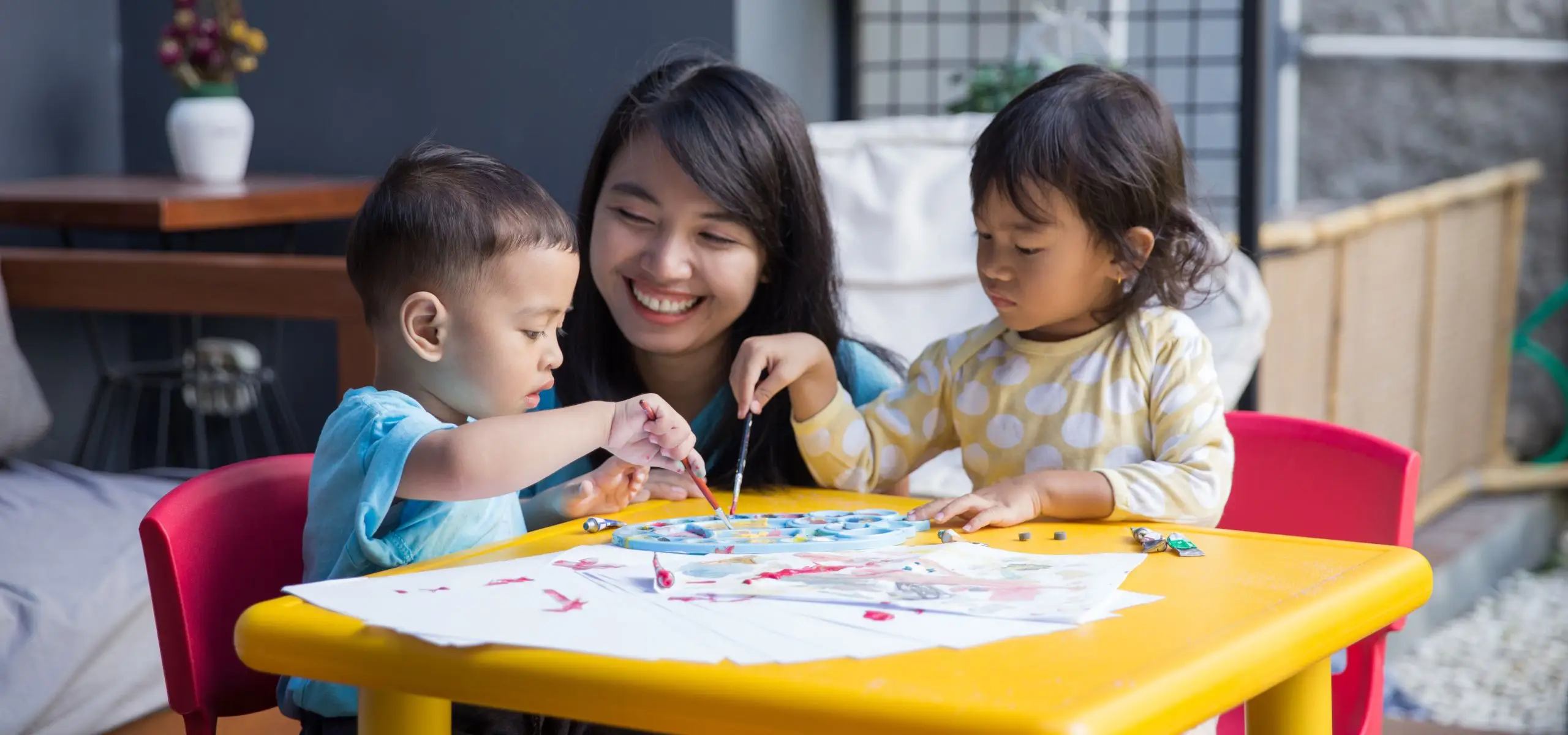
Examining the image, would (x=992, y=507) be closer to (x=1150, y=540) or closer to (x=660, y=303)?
(x=1150, y=540)

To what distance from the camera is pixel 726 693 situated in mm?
704

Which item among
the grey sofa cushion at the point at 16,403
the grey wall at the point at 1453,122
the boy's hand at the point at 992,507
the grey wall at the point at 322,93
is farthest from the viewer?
the grey wall at the point at 1453,122

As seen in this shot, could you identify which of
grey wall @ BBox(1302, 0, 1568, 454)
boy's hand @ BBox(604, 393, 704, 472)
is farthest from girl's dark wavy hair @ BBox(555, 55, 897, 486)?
grey wall @ BBox(1302, 0, 1568, 454)

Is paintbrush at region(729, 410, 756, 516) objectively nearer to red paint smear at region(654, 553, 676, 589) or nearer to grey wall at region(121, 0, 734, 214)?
red paint smear at region(654, 553, 676, 589)

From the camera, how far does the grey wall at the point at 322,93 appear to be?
2.90 m

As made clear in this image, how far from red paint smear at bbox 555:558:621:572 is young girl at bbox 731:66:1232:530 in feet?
1.03

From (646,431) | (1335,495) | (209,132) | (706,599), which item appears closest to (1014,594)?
(706,599)

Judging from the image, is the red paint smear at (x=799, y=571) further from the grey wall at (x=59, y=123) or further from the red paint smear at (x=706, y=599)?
the grey wall at (x=59, y=123)

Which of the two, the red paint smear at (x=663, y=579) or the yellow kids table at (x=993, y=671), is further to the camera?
the red paint smear at (x=663, y=579)

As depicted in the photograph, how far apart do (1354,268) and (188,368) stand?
2420 millimetres

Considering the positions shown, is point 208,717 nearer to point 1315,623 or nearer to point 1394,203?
point 1315,623

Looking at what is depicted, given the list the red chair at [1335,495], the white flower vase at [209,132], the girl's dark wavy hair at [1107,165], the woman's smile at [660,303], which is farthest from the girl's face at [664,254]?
the white flower vase at [209,132]

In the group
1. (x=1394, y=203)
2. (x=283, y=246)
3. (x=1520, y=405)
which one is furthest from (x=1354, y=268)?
(x=283, y=246)

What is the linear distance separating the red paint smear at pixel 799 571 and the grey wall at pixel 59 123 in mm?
2522
